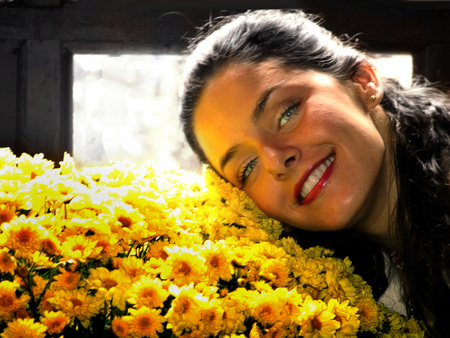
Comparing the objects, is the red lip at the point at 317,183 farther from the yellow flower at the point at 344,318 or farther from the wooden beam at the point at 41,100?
the wooden beam at the point at 41,100

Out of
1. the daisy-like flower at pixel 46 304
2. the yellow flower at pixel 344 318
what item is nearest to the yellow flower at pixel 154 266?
the daisy-like flower at pixel 46 304

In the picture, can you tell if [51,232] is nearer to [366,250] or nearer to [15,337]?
[15,337]

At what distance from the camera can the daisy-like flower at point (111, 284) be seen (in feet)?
1.92

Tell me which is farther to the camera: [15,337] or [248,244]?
[248,244]

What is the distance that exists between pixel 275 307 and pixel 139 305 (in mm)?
151

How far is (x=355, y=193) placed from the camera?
101cm

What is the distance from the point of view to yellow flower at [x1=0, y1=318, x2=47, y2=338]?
1.74 ft

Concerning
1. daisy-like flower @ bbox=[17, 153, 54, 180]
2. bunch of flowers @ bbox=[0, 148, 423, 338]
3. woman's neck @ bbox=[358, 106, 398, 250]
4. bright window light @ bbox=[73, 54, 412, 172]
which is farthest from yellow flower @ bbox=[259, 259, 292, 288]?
bright window light @ bbox=[73, 54, 412, 172]

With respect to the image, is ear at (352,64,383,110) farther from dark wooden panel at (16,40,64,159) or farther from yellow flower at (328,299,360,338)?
dark wooden panel at (16,40,64,159)

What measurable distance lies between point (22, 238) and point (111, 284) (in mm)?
105

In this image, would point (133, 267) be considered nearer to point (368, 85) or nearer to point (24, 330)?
point (24, 330)

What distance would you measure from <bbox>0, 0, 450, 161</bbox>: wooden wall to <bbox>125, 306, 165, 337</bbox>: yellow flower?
205 cm

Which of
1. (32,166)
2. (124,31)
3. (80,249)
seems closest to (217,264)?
(80,249)

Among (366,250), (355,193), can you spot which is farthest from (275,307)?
(366,250)
